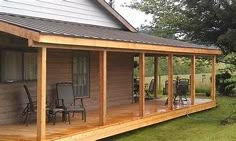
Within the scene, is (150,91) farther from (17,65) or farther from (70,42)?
(70,42)

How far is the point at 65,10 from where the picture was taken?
13398 mm

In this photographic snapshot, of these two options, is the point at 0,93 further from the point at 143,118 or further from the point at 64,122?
the point at 143,118

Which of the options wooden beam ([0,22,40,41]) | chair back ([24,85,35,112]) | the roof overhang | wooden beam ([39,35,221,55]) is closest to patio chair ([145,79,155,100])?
wooden beam ([39,35,221,55])

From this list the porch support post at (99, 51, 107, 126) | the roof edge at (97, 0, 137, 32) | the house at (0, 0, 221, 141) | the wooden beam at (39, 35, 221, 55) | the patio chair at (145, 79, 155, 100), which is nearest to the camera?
the wooden beam at (39, 35, 221, 55)

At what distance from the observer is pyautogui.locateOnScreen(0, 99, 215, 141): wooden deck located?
30.5 feet

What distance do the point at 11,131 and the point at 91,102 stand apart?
4.90 m

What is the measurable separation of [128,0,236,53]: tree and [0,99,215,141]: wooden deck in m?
9.58

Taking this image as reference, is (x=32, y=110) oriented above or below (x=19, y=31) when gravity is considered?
below

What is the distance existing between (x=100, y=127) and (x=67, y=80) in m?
3.10

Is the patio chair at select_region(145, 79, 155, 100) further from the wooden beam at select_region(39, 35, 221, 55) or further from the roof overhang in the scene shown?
the roof overhang

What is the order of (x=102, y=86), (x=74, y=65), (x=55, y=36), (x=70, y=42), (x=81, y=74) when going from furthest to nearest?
(x=81, y=74), (x=74, y=65), (x=102, y=86), (x=70, y=42), (x=55, y=36)

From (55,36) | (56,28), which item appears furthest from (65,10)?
(55,36)

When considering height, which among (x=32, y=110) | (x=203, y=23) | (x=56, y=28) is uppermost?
(x=203, y=23)

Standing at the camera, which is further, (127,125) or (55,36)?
(127,125)
